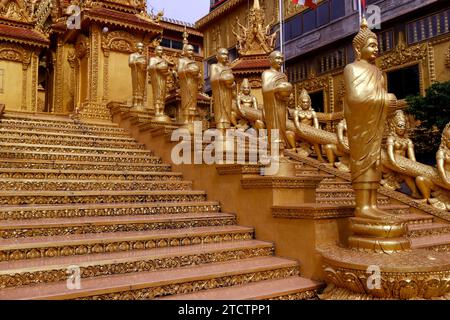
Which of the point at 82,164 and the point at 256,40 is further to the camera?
the point at 256,40

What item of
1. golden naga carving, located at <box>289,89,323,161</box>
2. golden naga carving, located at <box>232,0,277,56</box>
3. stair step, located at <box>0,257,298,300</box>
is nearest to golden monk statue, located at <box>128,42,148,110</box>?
golden naga carving, located at <box>289,89,323,161</box>

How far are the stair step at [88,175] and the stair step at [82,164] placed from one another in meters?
0.13

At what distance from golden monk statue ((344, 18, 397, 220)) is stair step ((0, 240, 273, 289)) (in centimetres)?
114

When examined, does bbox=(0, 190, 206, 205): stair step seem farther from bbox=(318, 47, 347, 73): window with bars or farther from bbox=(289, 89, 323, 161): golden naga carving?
bbox=(318, 47, 347, 73): window with bars

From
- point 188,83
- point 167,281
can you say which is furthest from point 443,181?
point 167,281

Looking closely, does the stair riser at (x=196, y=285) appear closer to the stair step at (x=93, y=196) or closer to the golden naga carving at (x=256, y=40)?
the stair step at (x=93, y=196)

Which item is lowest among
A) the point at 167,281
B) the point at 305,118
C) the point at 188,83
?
the point at 167,281

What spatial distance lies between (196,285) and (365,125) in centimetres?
190

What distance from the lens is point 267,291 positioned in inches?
125

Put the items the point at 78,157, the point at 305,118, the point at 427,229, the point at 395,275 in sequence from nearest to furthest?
the point at 395,275 → the point at 427,229 → the point at 78,157 → the point at 305,118

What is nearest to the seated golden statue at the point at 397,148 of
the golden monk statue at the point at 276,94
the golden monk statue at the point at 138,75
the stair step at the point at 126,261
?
the golden monk statue at the point at 276,94

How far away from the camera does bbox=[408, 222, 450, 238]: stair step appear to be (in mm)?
4855

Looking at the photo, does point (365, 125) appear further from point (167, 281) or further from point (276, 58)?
point (167, 281)
